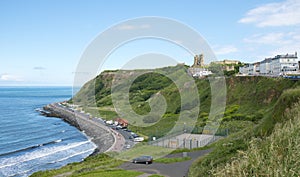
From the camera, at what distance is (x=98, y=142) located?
189 feet

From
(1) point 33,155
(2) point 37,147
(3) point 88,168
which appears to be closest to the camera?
(3) point 88,168

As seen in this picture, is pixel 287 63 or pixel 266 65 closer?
pixel 287 63

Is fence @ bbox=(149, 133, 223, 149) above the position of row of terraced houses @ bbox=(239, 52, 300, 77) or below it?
below

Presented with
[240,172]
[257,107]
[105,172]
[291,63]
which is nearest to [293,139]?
[240,172]

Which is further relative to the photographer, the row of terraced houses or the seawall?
the row of terraced houses

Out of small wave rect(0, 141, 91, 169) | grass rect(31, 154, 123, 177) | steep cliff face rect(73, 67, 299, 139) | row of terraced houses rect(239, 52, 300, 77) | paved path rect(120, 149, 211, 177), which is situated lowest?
small wave rect(0, 141, 91, 169)

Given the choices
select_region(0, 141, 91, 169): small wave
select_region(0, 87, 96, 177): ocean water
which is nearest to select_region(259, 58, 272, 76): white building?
select_region(0, 87, 96, 177): ocean water

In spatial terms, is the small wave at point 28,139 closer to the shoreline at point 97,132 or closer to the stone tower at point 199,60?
the shoreline at point 97,132

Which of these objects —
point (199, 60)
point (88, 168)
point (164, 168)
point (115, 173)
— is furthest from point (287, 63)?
point (115, 173)

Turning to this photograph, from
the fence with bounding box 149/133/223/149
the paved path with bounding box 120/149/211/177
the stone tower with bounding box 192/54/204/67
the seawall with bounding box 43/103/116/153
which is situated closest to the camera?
the paved path with bounding box 120/149/211/177

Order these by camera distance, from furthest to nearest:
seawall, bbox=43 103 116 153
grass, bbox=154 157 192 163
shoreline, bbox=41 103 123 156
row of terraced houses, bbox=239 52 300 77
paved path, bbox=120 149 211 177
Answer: row of terraced houses, bbox=239 52 300 77
seawall, bbox=43 103 116 153
shoreline, bbox=41 103 123 156
grass, bbox=154 157 192 163
paved path, bbox=120 149 211 177

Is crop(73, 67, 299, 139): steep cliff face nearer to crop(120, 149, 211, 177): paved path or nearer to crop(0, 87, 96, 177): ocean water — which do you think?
crop(120, 149, 211, 177): paved path

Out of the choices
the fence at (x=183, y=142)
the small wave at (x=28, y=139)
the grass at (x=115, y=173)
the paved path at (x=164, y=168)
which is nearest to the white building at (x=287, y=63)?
the fence at (x=183, y=142)

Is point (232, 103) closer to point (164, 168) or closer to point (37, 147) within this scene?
point (37, 147)
